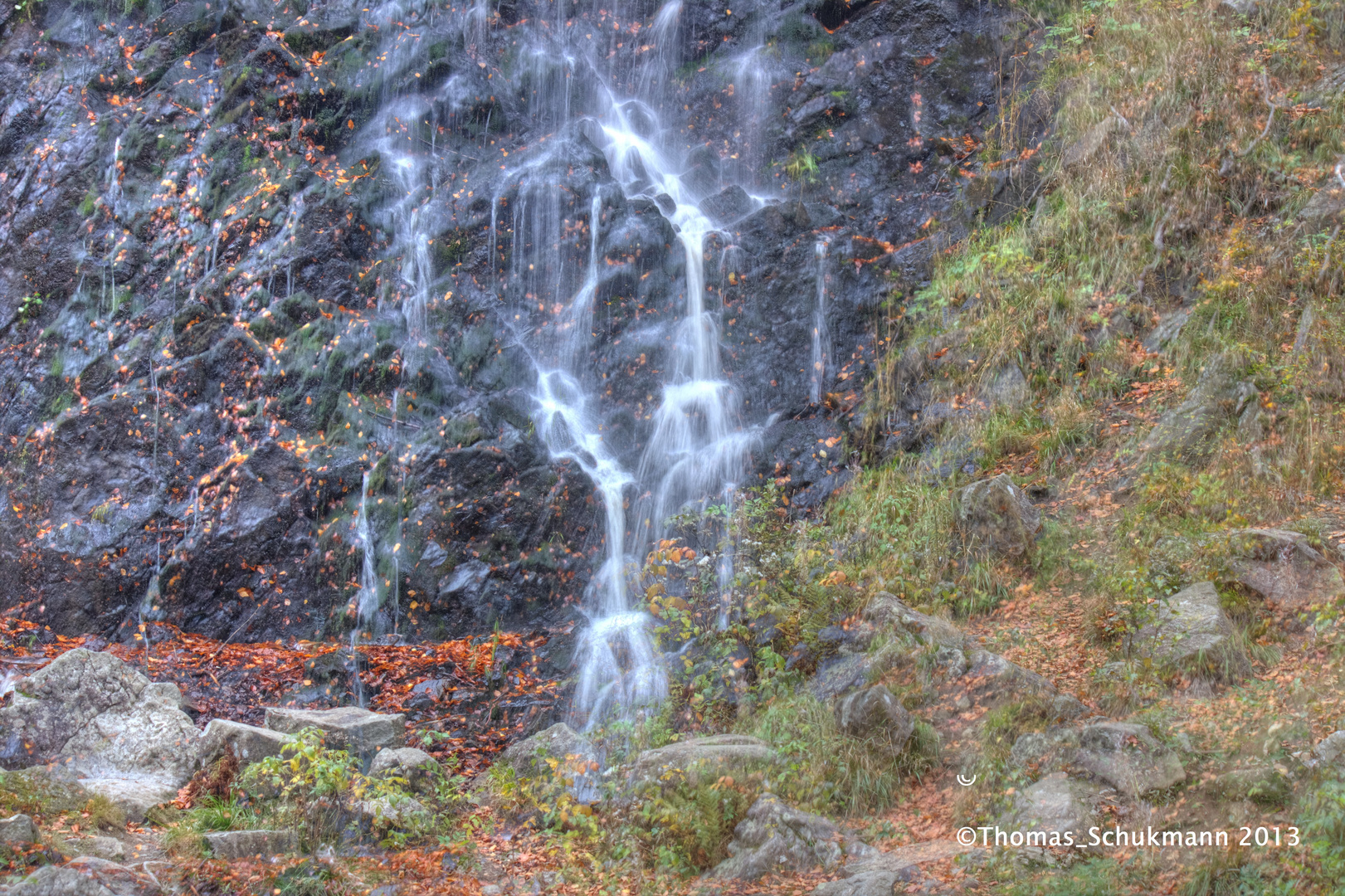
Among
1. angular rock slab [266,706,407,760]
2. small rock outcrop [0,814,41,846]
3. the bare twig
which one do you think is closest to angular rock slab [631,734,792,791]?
angular rock slab [266,706,407,760]

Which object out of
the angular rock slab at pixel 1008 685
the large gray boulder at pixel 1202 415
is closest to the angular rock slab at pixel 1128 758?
the angular rock slab at pixel 1008 685

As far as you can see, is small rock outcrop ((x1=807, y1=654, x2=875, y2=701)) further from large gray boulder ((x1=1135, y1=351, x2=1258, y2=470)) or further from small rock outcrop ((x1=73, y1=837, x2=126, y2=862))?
small rock outcrop ((x1=73, y1=837, x2=126, y2=862))

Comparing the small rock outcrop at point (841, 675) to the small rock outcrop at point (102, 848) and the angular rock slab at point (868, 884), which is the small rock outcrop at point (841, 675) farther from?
the small rock outcrop at point (102, 848)

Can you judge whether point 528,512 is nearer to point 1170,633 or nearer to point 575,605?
point 575,605

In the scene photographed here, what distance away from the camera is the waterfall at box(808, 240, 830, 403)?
10195mm

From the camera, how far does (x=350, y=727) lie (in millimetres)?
6809

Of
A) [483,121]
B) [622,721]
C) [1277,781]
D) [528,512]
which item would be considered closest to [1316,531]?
[1277,781]

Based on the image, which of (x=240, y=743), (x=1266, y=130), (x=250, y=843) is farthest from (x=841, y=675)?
(x=1266, y=130)

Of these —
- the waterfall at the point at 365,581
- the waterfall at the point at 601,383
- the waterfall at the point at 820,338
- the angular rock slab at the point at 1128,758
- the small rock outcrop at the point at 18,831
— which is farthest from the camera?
the waterfall at the point at 820,338

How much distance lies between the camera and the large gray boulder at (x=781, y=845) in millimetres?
4977

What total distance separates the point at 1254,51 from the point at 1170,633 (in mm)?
6722

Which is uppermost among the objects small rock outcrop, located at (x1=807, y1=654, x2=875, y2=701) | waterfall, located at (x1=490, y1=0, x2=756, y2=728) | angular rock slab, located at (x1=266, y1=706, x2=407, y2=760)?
waterfall, located at (x1=490, y1=0, x2=756, y2=728)

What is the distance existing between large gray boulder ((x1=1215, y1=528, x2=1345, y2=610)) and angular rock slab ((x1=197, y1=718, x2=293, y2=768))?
637 cm

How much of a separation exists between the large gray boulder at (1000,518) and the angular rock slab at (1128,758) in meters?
2.36
